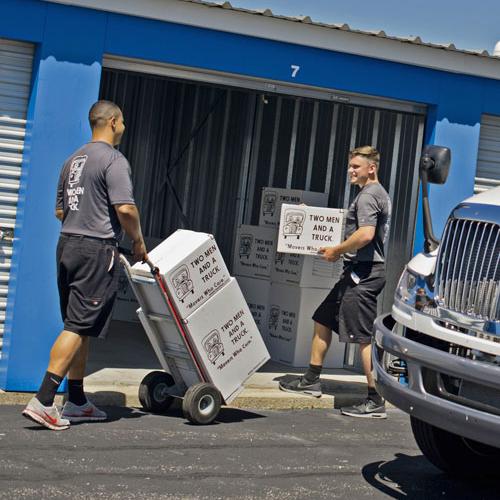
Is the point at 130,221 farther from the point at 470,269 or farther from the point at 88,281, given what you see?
the point at 470,269

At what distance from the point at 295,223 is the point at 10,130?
8.46 feet

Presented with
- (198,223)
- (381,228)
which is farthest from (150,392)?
(198,223)

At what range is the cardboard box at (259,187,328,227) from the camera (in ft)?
35.5

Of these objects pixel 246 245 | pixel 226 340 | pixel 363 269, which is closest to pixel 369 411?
pixel 363 269

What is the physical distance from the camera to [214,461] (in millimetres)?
6789

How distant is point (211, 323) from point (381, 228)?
5.49ft

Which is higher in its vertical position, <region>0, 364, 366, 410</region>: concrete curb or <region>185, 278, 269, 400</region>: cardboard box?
<region>185, 278, 269, 400</region>: cardboard box

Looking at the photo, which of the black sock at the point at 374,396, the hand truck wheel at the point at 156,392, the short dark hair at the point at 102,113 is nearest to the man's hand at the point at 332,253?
the black sock at the point at 374,396

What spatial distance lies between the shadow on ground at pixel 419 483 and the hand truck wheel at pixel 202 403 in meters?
1.35

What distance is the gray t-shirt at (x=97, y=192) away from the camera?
7473 millimetres

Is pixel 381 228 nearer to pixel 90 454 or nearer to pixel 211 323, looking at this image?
pixel 211 323

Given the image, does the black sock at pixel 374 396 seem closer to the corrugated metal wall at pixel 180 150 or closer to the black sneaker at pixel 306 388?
the black sneaker at pixel 306 388

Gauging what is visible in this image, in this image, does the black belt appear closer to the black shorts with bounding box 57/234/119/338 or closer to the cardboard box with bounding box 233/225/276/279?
the black shorts with bounding box 57/234/119/338

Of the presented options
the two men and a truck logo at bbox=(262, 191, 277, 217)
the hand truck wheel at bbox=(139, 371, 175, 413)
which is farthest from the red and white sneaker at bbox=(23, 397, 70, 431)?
the two men and a truck logo at bbox=(262, 191, 277, 217)
